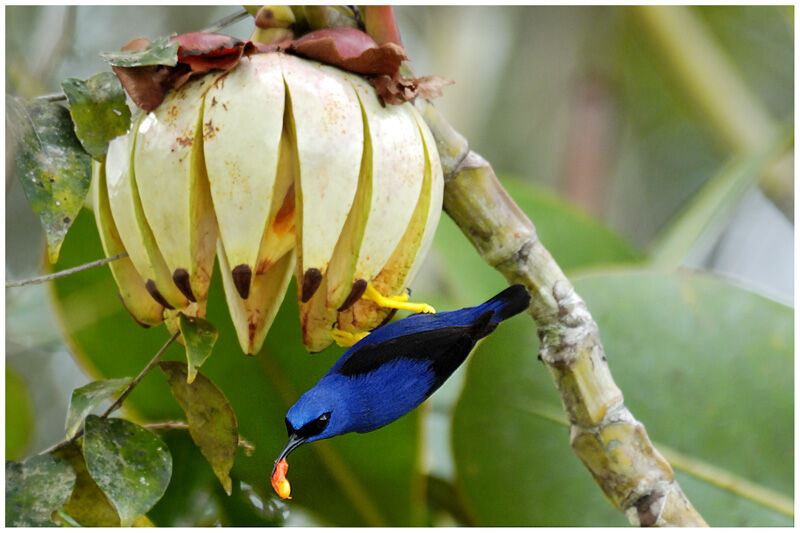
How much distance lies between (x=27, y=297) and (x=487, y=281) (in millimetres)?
484

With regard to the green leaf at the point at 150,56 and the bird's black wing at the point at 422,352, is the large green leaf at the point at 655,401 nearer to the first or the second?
the bird's black wing at the point at 422,352

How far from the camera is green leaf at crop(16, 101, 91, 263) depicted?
461 mm

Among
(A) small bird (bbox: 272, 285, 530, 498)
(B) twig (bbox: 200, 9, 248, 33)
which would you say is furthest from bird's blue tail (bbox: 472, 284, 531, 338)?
(B) twig (bbox: 200, 9, 248, 33)

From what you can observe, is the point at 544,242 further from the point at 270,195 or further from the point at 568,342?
the point at 270,195

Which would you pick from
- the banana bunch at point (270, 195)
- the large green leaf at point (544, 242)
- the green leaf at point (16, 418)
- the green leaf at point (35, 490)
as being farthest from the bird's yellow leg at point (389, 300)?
the green leaf at point (16, 418)

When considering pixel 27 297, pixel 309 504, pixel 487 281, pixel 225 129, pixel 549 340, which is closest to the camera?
pixel 225 129

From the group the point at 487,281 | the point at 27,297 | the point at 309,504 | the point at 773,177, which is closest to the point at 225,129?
the point at 309,504

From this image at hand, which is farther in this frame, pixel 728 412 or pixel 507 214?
pixel 728 412

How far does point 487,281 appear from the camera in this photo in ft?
2.60

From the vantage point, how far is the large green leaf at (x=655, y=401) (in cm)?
64

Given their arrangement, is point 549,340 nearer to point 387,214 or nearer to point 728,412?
point 387,214

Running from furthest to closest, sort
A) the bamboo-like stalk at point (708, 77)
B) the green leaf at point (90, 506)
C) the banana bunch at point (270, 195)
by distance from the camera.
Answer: the bamboo-like stalk at point (708, 77)
the green leaf at point (90, 506)
the banana bunch at point (270, 195)

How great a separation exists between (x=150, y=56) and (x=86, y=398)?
19cm

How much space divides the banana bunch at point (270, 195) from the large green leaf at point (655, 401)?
0.72 ft
